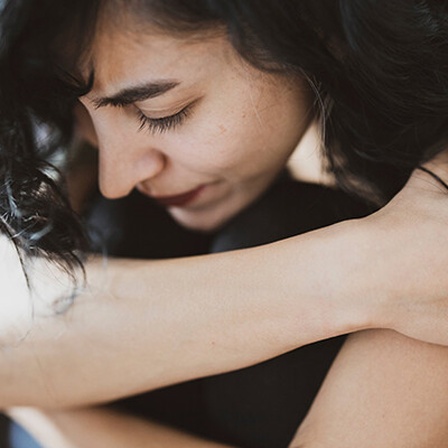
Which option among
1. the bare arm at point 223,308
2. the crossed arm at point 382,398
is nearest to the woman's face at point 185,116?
the bare arm at point 223,308

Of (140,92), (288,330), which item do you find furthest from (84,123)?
(288,330)

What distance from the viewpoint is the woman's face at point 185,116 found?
105 centimetres

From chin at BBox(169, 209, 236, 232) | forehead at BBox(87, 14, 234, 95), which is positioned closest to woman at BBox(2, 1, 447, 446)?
forehead at BBox(87, 14, 234, 95)

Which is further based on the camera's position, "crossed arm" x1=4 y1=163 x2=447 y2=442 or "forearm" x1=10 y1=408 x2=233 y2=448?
"forearm" x1=10 y1=408 x2=233 y2=448

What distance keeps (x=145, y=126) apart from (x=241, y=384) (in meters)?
0.41

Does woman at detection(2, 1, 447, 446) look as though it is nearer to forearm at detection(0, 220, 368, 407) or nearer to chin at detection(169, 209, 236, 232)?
forearm at detection(0, 220, 368, 407)

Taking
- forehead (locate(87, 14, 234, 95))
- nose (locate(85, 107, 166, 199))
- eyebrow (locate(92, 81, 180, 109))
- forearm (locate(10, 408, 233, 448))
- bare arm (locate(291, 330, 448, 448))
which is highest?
forehead (locate(87, 14, 234, 95))

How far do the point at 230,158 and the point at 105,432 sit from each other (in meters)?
0.44

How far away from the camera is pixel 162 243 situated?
147 centimetres

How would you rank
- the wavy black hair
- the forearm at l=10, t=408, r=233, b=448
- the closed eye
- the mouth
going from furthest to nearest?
the mouth, the forearm at l=10, t=408, r=233, b=448, the closed eye, the wavy black hair

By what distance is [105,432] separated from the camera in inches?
48.9

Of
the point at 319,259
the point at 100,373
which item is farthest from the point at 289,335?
the point at 100,373

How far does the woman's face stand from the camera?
3.45 ft

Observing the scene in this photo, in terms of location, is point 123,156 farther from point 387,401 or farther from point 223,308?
point 387,401
